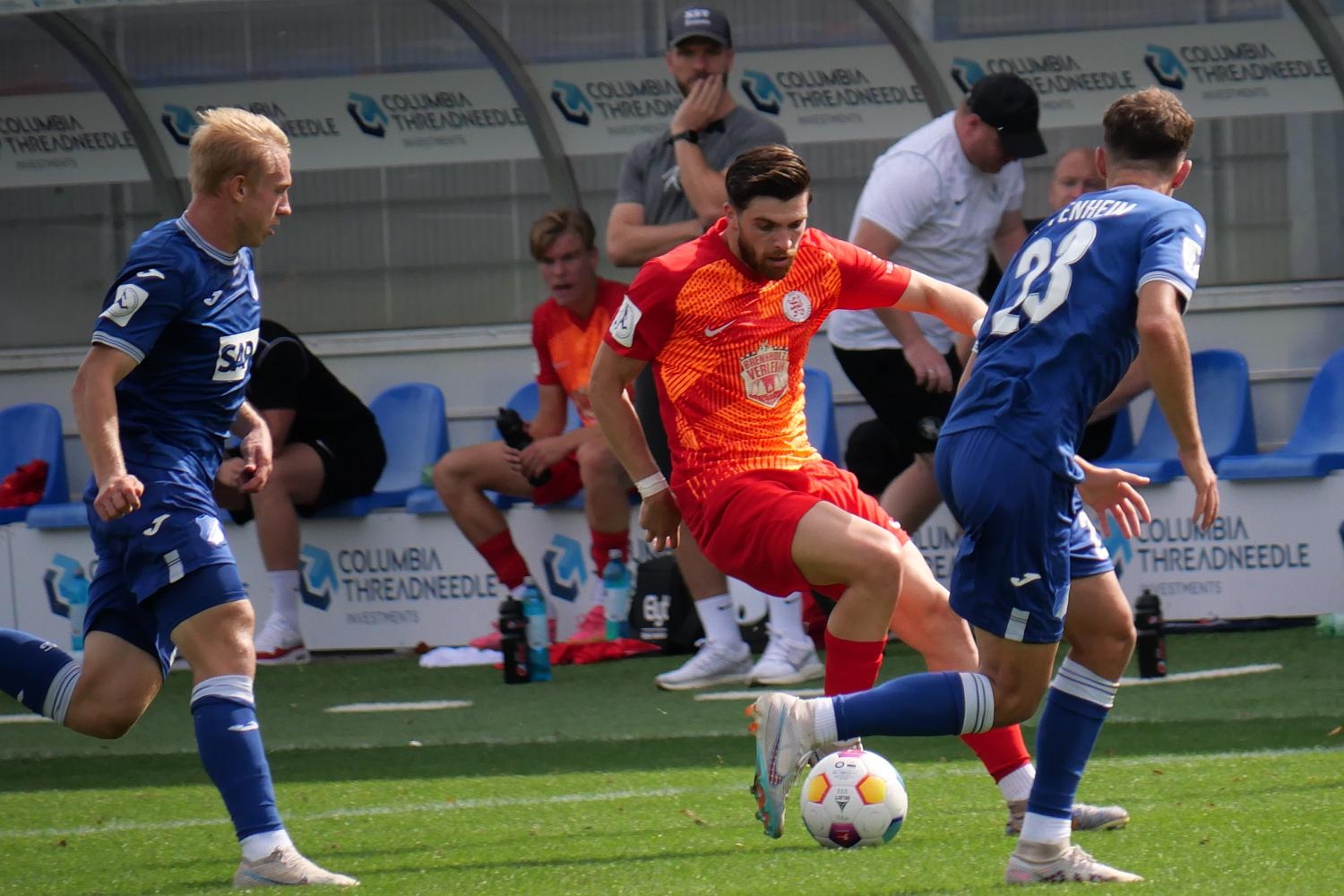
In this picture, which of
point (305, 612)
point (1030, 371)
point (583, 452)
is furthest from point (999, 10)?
point (1030, 371)

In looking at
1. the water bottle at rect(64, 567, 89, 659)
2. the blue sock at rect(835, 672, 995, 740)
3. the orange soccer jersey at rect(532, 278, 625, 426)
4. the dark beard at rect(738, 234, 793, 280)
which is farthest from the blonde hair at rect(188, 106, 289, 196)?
the water bottle at rect(64, 567, 89, 659)

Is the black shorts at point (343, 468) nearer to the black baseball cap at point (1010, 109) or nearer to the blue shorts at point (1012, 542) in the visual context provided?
the black baseball cap at point (1010, 109)

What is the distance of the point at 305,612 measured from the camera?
1012cm

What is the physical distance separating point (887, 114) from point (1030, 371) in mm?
6393

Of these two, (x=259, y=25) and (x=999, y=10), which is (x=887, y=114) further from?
(x=259, y=25)

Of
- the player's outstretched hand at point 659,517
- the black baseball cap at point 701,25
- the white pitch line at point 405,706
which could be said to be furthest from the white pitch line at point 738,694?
the black baseball cap at point 701,25

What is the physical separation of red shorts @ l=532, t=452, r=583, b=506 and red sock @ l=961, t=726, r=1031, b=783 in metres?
4.84

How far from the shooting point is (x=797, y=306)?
5422 millimetres

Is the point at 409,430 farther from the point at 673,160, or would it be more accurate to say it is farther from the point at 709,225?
the point at 709,225

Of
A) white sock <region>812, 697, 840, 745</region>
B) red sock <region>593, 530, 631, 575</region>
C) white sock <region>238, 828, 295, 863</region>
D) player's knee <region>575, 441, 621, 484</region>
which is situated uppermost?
player's knee <region>575, 441, 621, 484</region>

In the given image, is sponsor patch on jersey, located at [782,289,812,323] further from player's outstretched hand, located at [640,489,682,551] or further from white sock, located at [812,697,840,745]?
white sock, located at [812,697,840,745]

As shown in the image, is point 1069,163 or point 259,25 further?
point 259,25

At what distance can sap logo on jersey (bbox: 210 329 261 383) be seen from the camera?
185 inches

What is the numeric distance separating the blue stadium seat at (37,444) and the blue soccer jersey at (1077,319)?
7.68 meters
